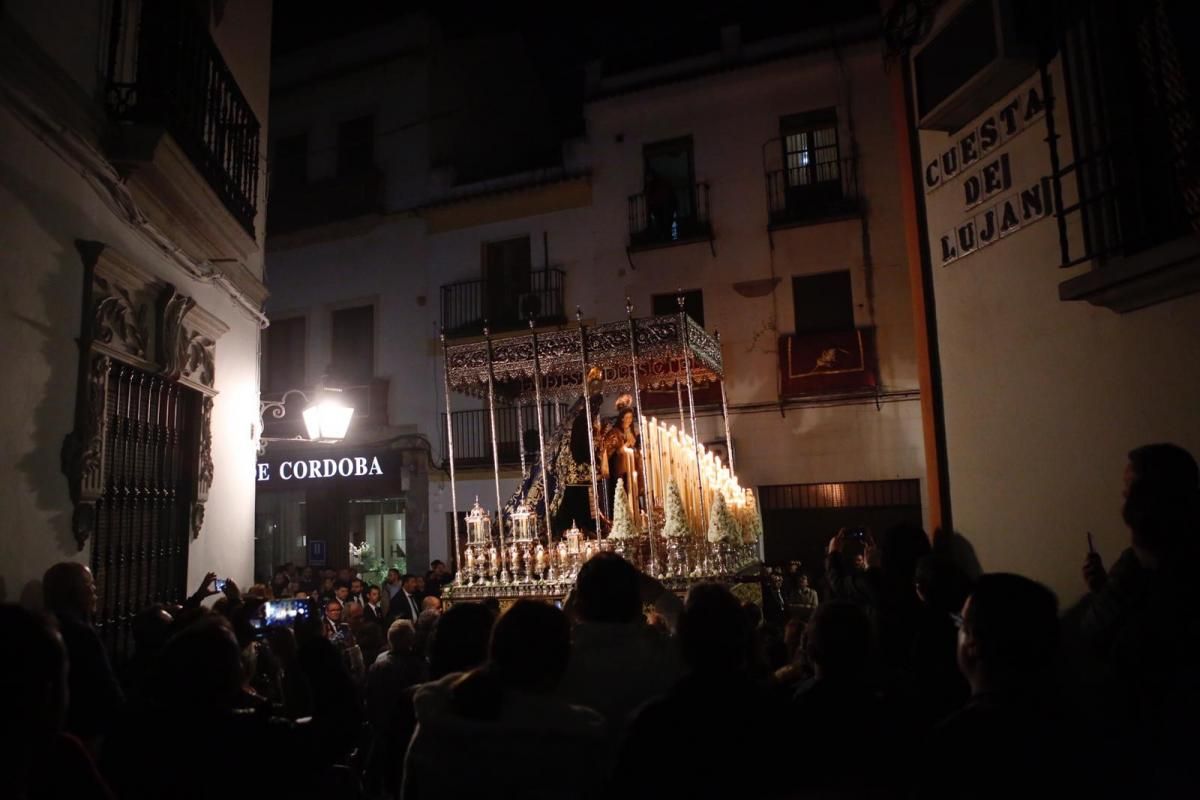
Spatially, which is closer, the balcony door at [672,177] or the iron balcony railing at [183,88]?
the iron balcony railing at [183,88]

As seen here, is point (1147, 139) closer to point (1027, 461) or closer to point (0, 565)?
point (1027, 461)

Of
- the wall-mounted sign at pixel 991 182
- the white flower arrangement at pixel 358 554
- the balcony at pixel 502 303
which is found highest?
the balcony at pixel 502 303

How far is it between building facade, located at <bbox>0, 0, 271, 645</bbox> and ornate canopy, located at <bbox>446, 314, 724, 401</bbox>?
2.21m

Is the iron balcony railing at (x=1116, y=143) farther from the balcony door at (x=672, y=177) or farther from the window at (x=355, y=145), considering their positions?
the window at (x=355, y=145)

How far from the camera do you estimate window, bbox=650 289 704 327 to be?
49.4 ft

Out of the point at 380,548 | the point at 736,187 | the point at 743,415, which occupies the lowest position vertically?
the point at 380,548

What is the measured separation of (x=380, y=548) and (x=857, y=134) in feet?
39.3

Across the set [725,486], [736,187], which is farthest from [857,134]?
[725,486]

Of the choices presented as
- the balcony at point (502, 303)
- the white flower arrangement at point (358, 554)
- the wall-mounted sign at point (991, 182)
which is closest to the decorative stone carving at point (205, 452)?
the wall-mounted sign at point (991, 182)

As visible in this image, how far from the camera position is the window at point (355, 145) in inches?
693

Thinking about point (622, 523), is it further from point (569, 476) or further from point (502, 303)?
point (502, 303)

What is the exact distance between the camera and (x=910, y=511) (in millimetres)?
13609

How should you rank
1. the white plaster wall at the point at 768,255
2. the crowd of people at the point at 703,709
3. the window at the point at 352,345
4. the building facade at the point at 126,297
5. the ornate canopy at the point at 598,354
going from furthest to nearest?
the window at the point at 352,345
the white plaster wall at the point at 768,255
the ornate canopy at the point at 598,354
the building facade at the point at 126,297
the crowd of people at the point at 703,709

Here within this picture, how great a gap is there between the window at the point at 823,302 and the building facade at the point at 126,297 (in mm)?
9257
